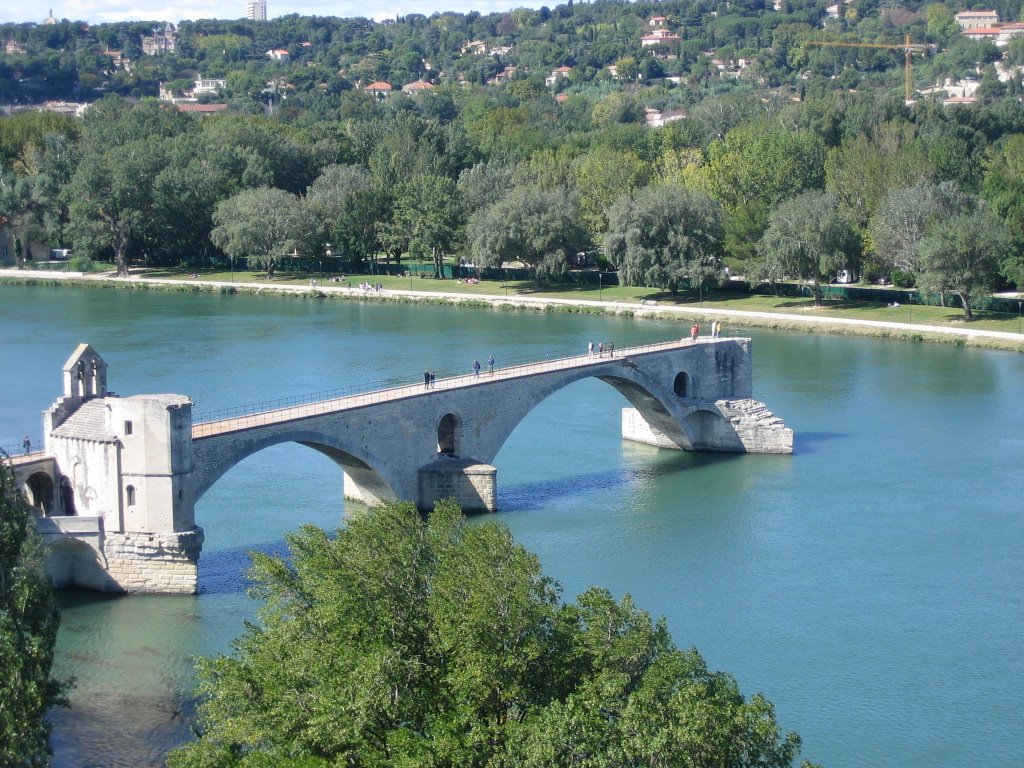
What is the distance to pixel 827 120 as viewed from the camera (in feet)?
308

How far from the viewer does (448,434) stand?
39.9 metres

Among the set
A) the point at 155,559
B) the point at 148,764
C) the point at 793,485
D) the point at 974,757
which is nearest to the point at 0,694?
the point at 148,764

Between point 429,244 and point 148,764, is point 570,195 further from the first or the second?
point 148,764

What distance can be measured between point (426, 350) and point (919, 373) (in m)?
19.7

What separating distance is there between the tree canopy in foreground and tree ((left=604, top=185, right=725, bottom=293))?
177 ft

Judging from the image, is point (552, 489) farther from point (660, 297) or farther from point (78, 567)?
point (660, 297)

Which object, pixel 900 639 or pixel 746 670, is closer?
pixel 746 670

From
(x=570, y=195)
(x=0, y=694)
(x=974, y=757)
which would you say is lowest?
(x=974, y=757)

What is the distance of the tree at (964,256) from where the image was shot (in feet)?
225

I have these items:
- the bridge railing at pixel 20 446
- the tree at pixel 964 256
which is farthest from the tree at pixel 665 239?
the bridge railing at pixel 20 446

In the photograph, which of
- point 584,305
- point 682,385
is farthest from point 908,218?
point 682,385

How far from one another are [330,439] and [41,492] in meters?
6.77

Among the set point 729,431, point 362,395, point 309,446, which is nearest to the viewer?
point 309,446

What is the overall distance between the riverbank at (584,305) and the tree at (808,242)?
2005 millimetres
